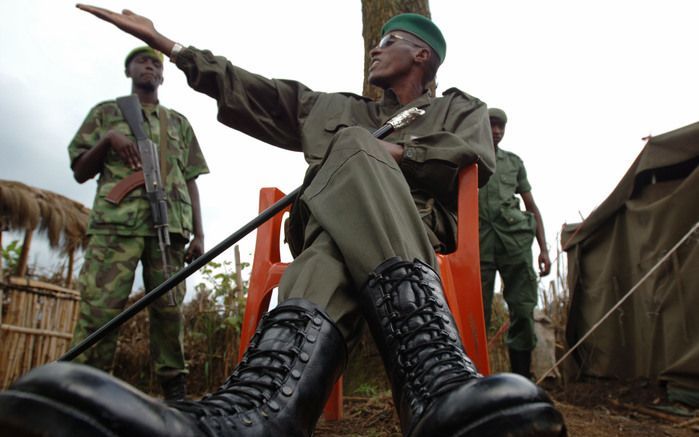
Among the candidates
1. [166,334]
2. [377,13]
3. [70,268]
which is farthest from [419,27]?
[70,268]

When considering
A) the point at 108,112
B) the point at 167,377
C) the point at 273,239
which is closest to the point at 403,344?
the point at 273,239

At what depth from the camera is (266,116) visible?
2629 mm

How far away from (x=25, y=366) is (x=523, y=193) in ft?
16.2

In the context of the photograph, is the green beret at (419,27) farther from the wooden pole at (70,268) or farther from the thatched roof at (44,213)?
the wooden pole at (70,268)

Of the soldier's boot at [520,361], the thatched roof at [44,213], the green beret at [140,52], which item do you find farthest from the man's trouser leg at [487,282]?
the thatched roof at [44,213]

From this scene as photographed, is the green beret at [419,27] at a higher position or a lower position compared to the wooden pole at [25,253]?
higher

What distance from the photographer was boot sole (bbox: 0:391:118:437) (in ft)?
2.35

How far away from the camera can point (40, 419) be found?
717 mm

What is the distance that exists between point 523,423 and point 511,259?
143 inches

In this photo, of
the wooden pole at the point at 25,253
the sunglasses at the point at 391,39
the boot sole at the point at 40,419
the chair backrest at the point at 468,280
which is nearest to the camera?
the boot sole at the point at 40,419

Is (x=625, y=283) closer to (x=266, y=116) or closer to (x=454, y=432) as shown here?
(x=266, y=116)

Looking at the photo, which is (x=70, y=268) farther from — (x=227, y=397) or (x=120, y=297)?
(x=227, y=397)

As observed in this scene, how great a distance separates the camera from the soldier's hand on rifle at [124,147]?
3.21 metres

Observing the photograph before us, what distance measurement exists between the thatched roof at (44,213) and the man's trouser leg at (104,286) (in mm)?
4509
